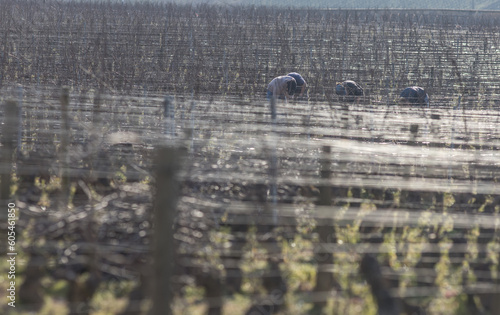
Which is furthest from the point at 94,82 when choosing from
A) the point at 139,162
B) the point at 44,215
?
the point at 44,215

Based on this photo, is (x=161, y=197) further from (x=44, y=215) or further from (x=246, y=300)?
(x=44, y=215)

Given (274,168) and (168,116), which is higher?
Result: (168,116)

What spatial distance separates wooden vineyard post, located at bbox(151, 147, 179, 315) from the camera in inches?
83.7

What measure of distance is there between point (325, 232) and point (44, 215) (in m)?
1.61

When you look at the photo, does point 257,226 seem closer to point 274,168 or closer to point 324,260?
point 274,168

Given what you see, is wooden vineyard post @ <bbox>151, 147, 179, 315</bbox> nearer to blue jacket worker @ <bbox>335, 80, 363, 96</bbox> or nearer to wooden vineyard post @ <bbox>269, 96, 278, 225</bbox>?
wooden vineyard post @ <bbox>269, 96, 278, 225</bbox>

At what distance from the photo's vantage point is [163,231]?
2150 millimetres

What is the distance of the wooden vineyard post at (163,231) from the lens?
212cm

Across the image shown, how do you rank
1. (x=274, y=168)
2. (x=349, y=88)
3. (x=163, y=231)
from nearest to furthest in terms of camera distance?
1. (x=163, y=231)
2. (x=274, y=168)
3. (x=349, y=88)

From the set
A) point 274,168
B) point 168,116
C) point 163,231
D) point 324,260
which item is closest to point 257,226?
point 274,168

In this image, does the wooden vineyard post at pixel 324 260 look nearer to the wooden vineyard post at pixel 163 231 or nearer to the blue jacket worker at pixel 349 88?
the wooden vineyard post at pixel 163 231

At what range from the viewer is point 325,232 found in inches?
140

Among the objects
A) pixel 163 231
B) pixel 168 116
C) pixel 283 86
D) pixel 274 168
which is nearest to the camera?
pixel 163 231

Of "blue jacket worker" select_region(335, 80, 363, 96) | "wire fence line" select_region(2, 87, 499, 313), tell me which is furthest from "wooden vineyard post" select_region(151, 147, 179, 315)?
"blue jacket worker" select_region(335, 80, 363, 96)
